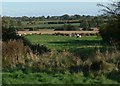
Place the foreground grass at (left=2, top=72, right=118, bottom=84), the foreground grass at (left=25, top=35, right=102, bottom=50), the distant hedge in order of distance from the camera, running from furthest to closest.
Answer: the distant hedge < the foreground grass at (left=25, top=35, right=102, bottom=50) < the foreground grass at (left=2, top=72, right=118, bottom=84)

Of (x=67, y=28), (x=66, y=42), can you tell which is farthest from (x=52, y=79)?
(x=67, y=28)

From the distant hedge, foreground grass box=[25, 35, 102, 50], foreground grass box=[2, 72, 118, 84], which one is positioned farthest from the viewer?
the distant hedge

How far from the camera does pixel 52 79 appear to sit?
9867 mm

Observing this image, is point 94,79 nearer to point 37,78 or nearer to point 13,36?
point 37,78

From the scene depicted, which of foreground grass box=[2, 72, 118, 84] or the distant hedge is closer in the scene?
foreground grass box=[2, 72, 118, 84]

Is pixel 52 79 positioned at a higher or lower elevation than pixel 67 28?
higher

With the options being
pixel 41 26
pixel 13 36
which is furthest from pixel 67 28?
Result: pixel 13 36

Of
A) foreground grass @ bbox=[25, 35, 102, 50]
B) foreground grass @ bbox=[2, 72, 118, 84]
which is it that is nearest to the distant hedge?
foreground grass @ bbox=[25, 35, 102, 50]

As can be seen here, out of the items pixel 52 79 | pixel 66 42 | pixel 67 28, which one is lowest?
pixel 66 42

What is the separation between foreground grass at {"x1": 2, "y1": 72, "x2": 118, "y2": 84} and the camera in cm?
945

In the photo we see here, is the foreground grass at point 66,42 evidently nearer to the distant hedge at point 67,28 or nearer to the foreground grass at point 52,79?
the foreground grass at point 52,79

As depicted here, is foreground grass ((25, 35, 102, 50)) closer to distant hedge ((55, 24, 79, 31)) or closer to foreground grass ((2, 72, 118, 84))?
foreground grass ((2, 72, 118, 84))

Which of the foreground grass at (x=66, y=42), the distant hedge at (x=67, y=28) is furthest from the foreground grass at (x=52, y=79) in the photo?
the distant hedge at (x=67, y=28)

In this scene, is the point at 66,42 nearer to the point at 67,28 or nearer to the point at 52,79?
the point at 67,28
